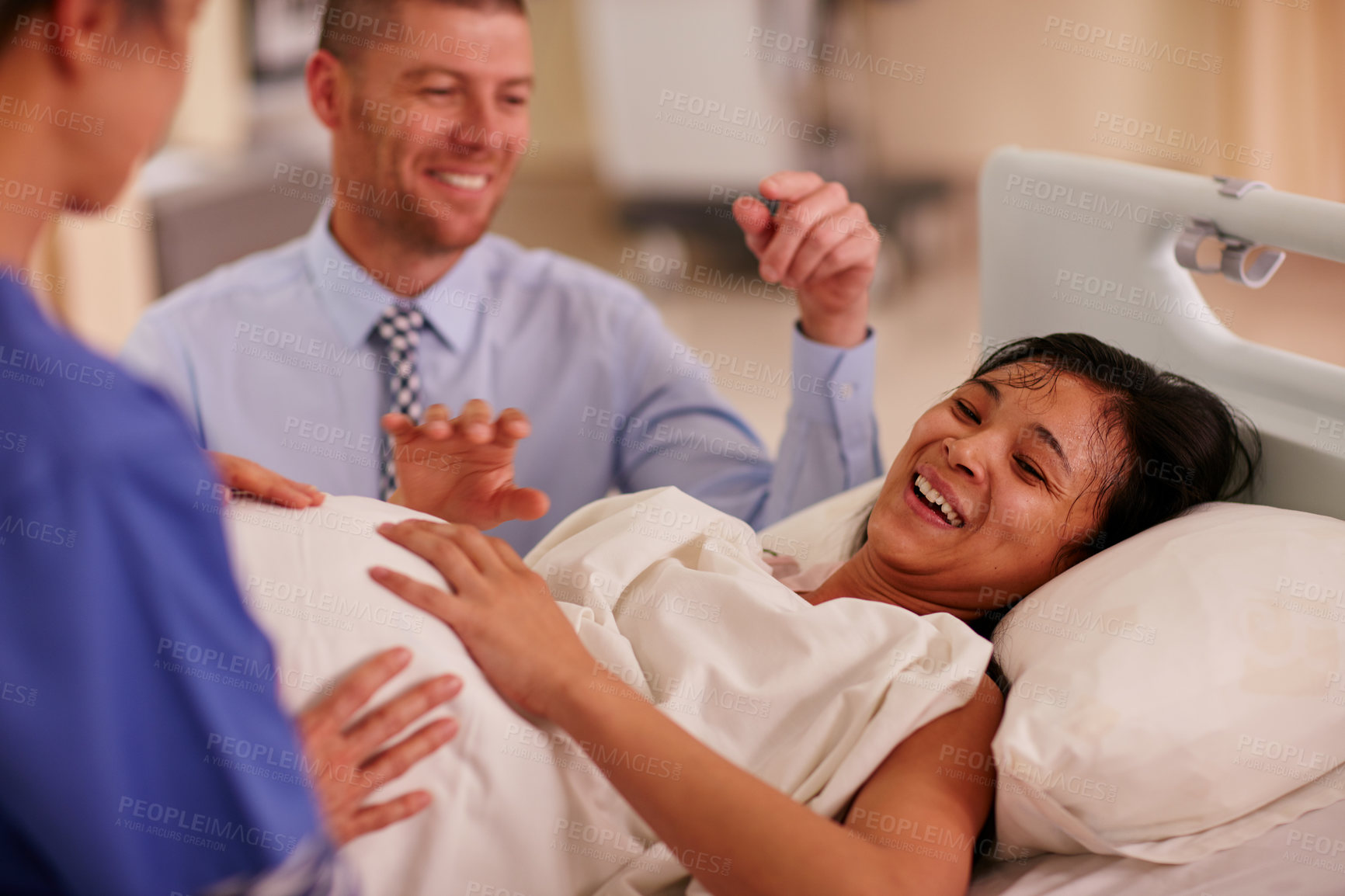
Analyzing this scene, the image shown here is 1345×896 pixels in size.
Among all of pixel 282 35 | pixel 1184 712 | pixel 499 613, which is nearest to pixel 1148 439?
pixel 1184 712

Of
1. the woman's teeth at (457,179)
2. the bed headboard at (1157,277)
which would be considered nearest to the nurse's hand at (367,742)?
the bed headboard at (1157,277)

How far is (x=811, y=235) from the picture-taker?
1.44m

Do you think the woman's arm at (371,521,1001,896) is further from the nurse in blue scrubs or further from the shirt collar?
the shirt collar

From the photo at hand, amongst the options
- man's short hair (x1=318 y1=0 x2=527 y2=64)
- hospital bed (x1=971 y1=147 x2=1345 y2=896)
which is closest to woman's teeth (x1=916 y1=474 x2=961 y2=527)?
hospital bed (x1=971 y1=147 x2=1345 y2=896)

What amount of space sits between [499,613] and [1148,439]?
0.75m

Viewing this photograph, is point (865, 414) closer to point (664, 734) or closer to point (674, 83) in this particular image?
point (664, 734)

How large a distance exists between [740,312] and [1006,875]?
362 cm

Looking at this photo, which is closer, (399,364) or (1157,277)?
(1157,277)

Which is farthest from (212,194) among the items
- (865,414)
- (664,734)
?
(664,734)

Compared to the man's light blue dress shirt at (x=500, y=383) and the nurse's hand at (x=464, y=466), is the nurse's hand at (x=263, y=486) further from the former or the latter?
the man's light blue dress shirt at (x=500, y=383)

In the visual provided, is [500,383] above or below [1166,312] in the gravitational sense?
below

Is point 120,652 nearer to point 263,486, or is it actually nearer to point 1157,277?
point 263,486

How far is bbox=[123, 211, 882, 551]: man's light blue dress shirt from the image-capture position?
69.4 inches

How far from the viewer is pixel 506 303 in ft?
6.29
